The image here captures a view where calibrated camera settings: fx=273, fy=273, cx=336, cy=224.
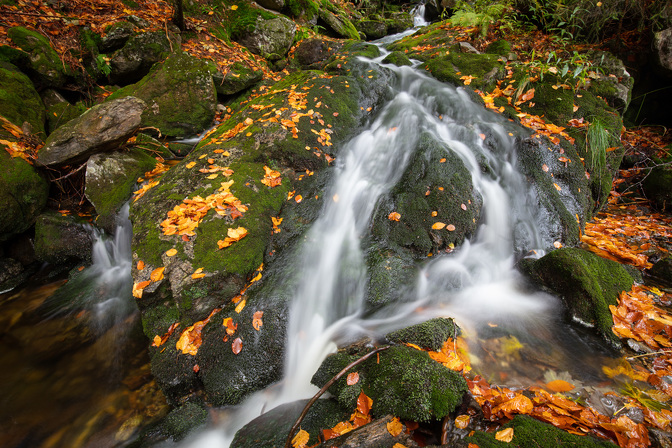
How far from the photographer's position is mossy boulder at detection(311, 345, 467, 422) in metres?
1.84

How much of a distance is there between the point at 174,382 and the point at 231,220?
6.20ft

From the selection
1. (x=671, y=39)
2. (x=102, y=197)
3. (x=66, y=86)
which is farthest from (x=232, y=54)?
(x=671, y=39)

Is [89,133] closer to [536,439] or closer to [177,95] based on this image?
[177,95]

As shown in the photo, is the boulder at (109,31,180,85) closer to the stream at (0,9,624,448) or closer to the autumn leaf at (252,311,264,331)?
the stream at (0,9,624,448)

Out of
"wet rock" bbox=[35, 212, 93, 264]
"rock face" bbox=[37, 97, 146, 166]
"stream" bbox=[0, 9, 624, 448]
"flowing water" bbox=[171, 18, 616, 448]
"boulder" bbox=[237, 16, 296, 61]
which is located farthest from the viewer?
"boulder" bbox=[237, 16, 296, 61]

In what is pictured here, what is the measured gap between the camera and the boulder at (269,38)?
9.59 m

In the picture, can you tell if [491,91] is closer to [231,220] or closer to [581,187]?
[581,187]

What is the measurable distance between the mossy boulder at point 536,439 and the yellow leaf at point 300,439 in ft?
3.70

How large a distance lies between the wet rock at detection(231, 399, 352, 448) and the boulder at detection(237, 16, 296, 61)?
35.3 feet

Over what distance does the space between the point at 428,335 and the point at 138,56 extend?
933 cm

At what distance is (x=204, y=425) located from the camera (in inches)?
104

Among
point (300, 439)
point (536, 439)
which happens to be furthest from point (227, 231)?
point (536, 439)

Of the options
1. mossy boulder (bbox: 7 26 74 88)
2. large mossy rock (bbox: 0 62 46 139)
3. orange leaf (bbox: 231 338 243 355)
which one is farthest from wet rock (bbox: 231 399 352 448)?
mossy boulder (bbox: 7 26 74 88)

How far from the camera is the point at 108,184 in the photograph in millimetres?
4895
